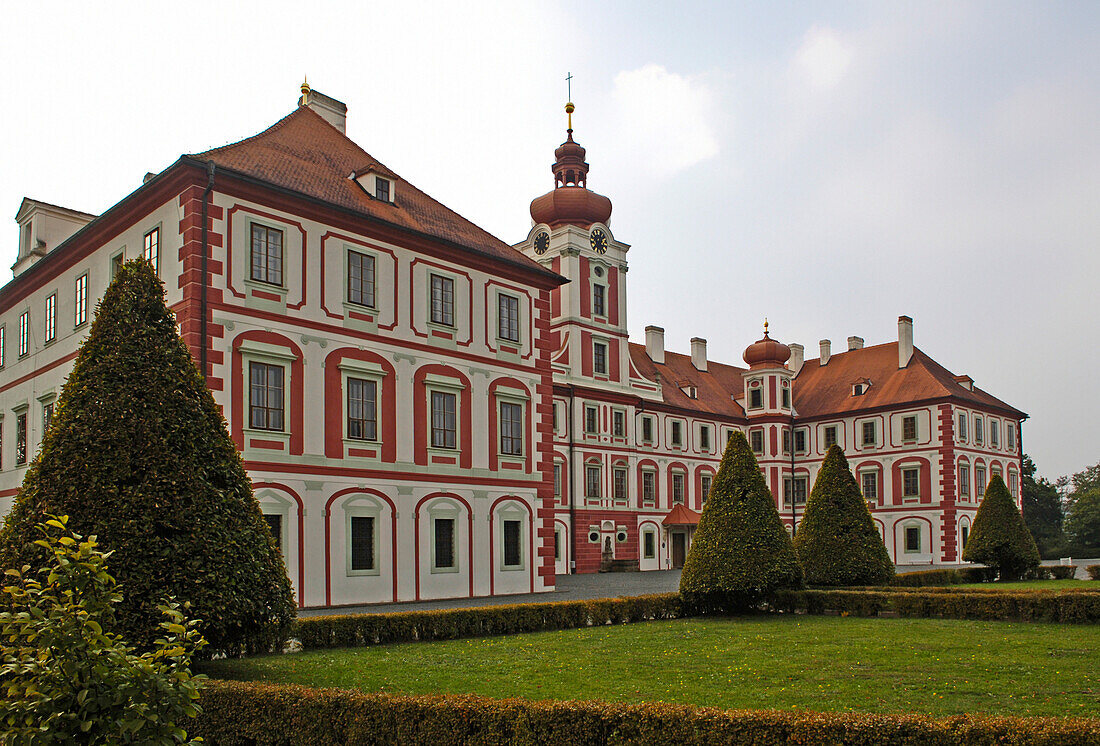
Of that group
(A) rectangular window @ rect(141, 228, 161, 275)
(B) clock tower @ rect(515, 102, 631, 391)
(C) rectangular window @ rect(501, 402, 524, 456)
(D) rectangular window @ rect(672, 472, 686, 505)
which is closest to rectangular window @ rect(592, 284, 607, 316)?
(B) clock tower @ rect(515, 102, 631, 391)

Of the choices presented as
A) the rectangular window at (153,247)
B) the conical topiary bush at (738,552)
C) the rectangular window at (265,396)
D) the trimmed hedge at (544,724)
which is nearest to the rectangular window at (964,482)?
the conical topiary bush at (738,552)

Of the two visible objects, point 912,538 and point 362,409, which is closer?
point 362,409

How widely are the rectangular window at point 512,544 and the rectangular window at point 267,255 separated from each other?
30.8 feet

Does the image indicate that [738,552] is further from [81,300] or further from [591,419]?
[591,419]

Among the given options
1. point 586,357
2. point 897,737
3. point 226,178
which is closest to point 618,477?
point 586,357

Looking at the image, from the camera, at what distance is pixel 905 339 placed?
5531 centimetres

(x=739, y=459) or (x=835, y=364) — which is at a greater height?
(x=835, y=364)

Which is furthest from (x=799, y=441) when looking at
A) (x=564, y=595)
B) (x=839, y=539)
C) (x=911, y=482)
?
(x=839, y=539)

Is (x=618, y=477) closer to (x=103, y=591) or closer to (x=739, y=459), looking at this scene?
(x=739, y=459)

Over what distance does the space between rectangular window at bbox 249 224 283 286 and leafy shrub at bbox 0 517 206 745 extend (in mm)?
16903

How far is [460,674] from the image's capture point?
11688 mm

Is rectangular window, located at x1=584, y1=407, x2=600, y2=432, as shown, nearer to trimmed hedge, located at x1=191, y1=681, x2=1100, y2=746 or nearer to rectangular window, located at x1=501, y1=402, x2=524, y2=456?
rectangular window, located at x1=501, y1=402, x2=524, y2=456

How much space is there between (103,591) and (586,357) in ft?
128

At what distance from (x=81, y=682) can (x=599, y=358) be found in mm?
40448
